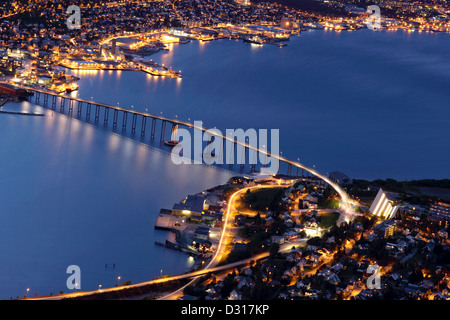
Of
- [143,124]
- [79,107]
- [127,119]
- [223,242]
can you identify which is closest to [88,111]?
[79,107]

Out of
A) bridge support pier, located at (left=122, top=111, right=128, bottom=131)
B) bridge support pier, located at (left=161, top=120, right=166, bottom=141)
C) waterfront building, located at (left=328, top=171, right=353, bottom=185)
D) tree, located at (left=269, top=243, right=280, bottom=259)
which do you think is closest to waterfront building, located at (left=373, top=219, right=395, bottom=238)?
tree, located at (left=269, top=243, right=280, bottom=259)

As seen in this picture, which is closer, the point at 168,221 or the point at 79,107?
the point at 168,221

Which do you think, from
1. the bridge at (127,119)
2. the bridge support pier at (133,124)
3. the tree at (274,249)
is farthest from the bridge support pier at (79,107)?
the tree at (274,249)

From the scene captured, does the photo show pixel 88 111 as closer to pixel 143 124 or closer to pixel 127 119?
pixel 127 119

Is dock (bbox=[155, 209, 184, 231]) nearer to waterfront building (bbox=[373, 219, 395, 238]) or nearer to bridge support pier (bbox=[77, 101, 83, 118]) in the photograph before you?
waterfront building (bbox=[373, 219, 395, 238])

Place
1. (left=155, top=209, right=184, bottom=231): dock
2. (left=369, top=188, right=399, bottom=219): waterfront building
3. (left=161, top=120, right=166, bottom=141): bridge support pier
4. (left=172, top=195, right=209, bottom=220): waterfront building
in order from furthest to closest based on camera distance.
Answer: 1. (left=161, top=120, right=166, bottom=141): bridge support pier
2. (left=369, top=188, right=399, bottom=219): waterfront building
3. (left=172, top=195, right=209, bottom=220): waterfront building
4. (left=155, top=209, right=184, bottom=231): dock
